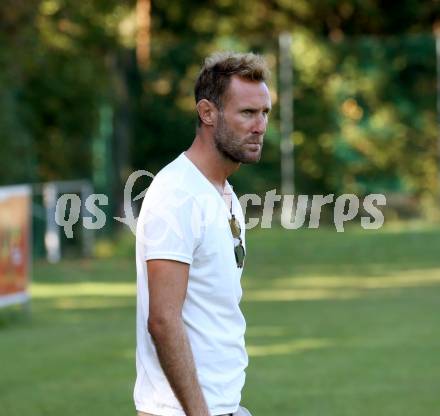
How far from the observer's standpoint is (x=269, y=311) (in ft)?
59.8

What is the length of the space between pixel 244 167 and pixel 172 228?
27.3m

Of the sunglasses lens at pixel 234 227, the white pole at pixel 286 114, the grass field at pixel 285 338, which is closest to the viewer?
the sunglasses lens at pixel 234 227

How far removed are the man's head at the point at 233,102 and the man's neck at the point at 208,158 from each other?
22 mm

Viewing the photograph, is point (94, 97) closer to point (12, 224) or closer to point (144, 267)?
point (12, 224)

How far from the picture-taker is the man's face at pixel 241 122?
4.50 metres

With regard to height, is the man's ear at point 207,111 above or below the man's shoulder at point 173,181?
above

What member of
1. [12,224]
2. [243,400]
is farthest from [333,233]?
[243,400]

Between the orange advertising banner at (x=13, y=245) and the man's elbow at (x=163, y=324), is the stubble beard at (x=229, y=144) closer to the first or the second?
the man's elbow at (x=163, y=324)

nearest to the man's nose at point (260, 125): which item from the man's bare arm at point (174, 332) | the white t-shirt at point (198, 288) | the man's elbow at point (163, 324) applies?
the white t-shirt at point (198, 288)

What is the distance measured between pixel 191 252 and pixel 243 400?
686 centimetres

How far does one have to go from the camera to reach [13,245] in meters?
17.0

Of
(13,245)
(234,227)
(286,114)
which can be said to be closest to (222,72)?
(234,227)

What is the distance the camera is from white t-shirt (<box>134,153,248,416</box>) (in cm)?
434

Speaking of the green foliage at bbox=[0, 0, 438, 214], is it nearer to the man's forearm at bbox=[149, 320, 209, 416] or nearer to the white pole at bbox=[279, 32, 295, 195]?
the white pole at bbox=[279, 32, 295, 195]
